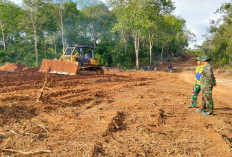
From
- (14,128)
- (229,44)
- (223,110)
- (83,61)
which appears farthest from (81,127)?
(229,44)

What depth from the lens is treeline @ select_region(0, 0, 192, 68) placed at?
21.0 m

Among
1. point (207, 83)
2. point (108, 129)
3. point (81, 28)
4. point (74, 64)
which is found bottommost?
point (108, 129)

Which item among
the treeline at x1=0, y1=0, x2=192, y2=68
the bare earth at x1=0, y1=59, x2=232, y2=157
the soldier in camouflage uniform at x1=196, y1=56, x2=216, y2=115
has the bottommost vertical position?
the bare earth at x1=0, y1=59, x2=232, y2=157

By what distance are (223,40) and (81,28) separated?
65.0ft

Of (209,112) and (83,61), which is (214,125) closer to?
(209,112)

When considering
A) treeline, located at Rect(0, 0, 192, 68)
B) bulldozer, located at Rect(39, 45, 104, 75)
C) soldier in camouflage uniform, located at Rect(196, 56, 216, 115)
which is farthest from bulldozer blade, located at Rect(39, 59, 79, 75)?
treeline, located at Rect(0, 0, 192, 68)

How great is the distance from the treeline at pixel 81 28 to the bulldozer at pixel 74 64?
8546 millimetres

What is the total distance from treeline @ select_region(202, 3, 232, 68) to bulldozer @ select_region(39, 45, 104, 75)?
1401 centimetres

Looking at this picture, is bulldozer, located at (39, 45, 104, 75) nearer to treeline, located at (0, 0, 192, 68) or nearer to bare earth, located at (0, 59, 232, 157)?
bare earth, located at (0, 59, 232, 157)

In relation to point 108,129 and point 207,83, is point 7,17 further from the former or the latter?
point 207,83

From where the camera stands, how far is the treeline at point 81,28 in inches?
827

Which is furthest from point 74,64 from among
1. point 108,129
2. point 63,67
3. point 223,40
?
point 223,40

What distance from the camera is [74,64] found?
11523mm

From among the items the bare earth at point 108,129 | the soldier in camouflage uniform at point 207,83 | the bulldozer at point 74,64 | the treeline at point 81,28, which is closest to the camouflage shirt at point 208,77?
the soldier in camouflage uniform at point 207,83
